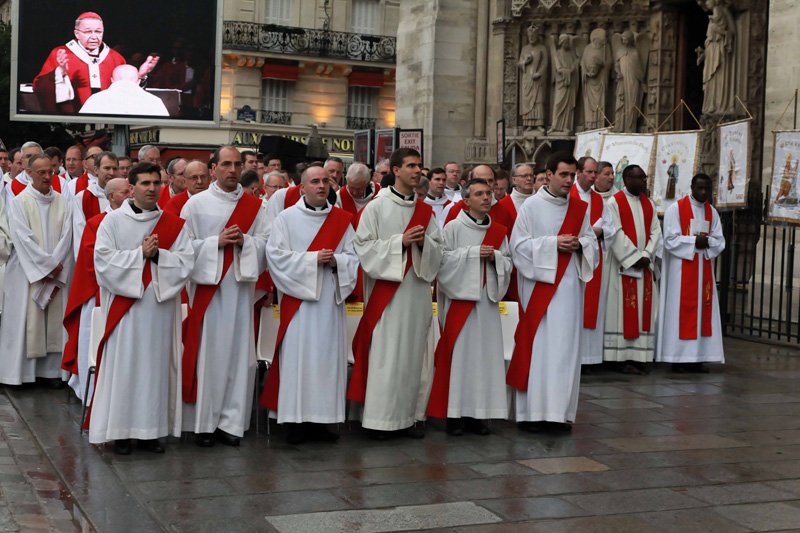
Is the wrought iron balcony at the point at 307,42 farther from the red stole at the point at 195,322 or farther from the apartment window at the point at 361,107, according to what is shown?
the red stole at the point at 195,322

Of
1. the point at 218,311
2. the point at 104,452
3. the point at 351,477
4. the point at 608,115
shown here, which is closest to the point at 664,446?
the point at 351,477

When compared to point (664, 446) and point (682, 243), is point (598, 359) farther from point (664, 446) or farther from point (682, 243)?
point (664, 446)

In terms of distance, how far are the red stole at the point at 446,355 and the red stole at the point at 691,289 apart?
4.28m

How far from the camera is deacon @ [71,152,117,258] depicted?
33.6ft

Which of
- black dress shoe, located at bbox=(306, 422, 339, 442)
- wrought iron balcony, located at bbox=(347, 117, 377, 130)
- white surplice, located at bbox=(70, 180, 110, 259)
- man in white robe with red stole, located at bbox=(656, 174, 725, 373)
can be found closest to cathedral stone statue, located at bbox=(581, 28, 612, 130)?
man in white robe with red stole, located at bbox=(656, 174, 725, 373)

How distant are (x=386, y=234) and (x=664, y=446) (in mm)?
2398

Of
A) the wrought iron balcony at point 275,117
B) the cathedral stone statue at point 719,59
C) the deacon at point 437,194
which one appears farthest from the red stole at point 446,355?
the wrought iron balcony at point 275,117

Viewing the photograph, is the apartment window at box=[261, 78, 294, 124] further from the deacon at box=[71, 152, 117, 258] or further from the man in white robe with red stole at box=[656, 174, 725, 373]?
the deacon at box=[71, 152, 117, 258]

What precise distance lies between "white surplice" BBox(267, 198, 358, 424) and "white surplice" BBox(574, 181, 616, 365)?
411 cm

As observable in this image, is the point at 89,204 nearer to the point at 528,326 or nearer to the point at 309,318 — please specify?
the point at 309,318

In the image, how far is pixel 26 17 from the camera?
14.0 m

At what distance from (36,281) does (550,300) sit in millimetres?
4555

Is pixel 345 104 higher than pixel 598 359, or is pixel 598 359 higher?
pixel 345 104

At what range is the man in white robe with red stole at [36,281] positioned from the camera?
10.4m
